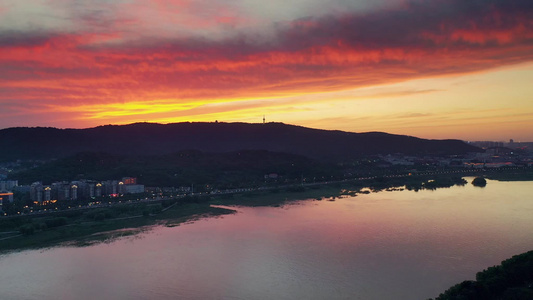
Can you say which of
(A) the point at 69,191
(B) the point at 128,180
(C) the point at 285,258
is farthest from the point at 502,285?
(B) the point at 128,180

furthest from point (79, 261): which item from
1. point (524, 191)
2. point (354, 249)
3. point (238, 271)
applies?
point (524, 191)

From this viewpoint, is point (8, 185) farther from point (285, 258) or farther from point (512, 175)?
point (512, 175)

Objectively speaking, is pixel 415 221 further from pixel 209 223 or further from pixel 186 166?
pixel 186 166

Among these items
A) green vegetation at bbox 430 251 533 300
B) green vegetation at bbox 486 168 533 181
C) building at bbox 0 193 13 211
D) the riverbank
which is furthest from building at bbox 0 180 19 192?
green vegetation at bbox 486 168 533 181

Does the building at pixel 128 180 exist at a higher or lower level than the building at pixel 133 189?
higher

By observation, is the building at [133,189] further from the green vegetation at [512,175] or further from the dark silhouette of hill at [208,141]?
the dark silhouette of hill at [208,141]

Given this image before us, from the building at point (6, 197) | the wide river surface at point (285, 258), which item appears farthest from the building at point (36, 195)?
the wide river surface at point (285, 258)
